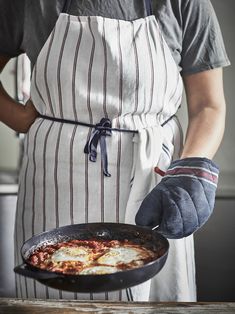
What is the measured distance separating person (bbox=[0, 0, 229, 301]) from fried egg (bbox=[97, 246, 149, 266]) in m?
0.09

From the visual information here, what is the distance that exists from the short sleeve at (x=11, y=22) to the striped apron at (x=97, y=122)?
6cm

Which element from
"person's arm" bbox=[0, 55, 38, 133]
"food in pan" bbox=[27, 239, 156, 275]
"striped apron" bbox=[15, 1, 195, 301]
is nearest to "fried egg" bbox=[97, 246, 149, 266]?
"food in pan" bbox=[27, 239, 156, 275]

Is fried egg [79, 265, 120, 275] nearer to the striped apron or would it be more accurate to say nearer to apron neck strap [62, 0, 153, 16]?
the striped apron

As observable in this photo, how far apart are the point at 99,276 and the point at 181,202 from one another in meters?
0.15

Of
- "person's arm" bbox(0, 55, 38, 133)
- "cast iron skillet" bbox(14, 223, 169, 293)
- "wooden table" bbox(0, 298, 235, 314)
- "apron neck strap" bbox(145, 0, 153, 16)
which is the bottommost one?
"wooden table" bbox(0, 298, 235, 314)

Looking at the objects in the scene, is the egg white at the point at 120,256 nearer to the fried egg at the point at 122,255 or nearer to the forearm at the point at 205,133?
the fried egg at the point at 122,255

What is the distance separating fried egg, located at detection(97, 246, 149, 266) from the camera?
0.51m

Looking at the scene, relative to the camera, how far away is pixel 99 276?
436 millimetres

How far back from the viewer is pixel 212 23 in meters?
0.64

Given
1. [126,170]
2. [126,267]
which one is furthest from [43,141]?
[126,267]

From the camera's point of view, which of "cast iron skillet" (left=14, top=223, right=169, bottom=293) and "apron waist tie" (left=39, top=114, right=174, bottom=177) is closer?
"cast iron skillet" (left=14, top=223, right=169, bottom=293)

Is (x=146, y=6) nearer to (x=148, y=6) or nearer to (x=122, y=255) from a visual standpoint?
(x=148, y=6)

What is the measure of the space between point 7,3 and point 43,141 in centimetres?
18

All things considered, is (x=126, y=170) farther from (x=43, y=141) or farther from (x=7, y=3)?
(x=7, y=3)
